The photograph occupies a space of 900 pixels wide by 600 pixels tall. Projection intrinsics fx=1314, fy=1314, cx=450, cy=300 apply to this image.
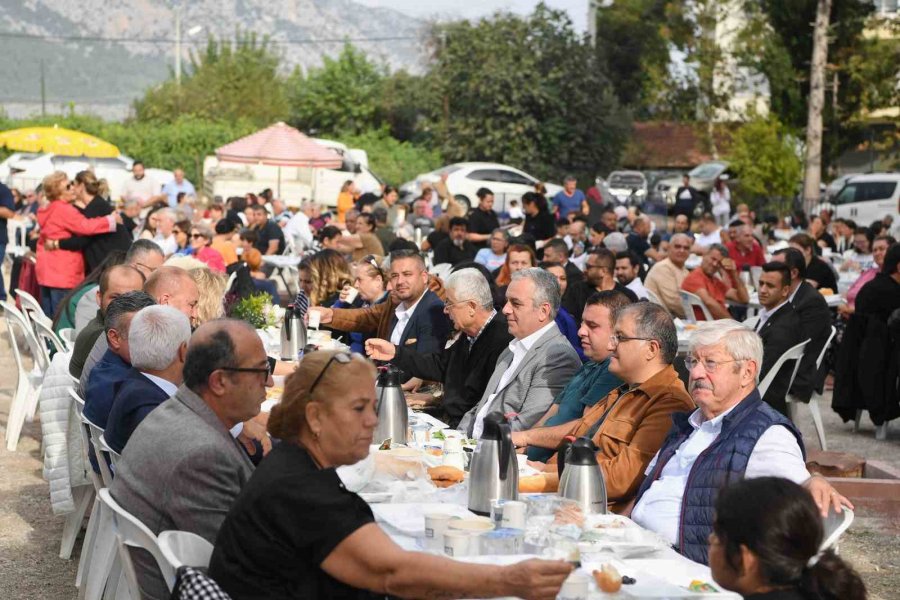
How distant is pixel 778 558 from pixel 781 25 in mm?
30694

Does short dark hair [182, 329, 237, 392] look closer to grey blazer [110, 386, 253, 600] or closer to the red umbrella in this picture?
grey blazer [110, 386, 253, 600]

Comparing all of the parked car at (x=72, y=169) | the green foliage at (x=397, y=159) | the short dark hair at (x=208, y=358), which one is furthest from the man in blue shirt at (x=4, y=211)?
the green foliage at (x=397, y=159)

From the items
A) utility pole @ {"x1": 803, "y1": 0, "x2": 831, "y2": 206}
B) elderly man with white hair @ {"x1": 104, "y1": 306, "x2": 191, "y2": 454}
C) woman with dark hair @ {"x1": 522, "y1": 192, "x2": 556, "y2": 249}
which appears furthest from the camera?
utility pole @ {"x1": 803, "y1": 0, "x2": 831, "y2": 206}

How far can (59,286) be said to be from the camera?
11.7 meters

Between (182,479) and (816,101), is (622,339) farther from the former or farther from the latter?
(816,101)

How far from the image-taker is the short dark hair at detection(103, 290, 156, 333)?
545 cm

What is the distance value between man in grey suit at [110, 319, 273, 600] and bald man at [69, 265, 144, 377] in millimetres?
2878

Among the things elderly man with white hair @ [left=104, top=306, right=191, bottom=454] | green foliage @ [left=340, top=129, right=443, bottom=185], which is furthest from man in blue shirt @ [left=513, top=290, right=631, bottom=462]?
green foliage @ [left=340, top=129, right=443, bottom=185]

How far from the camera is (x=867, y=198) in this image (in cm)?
2825

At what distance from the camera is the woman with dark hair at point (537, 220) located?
16312mm

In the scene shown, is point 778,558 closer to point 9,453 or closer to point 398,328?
point 398,328

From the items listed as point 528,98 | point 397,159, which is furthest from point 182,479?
point 397,159

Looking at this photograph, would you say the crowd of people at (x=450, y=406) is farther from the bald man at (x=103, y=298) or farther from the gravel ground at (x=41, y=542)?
the gravel ground at (x=41, y=542)

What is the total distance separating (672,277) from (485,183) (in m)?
20.6
